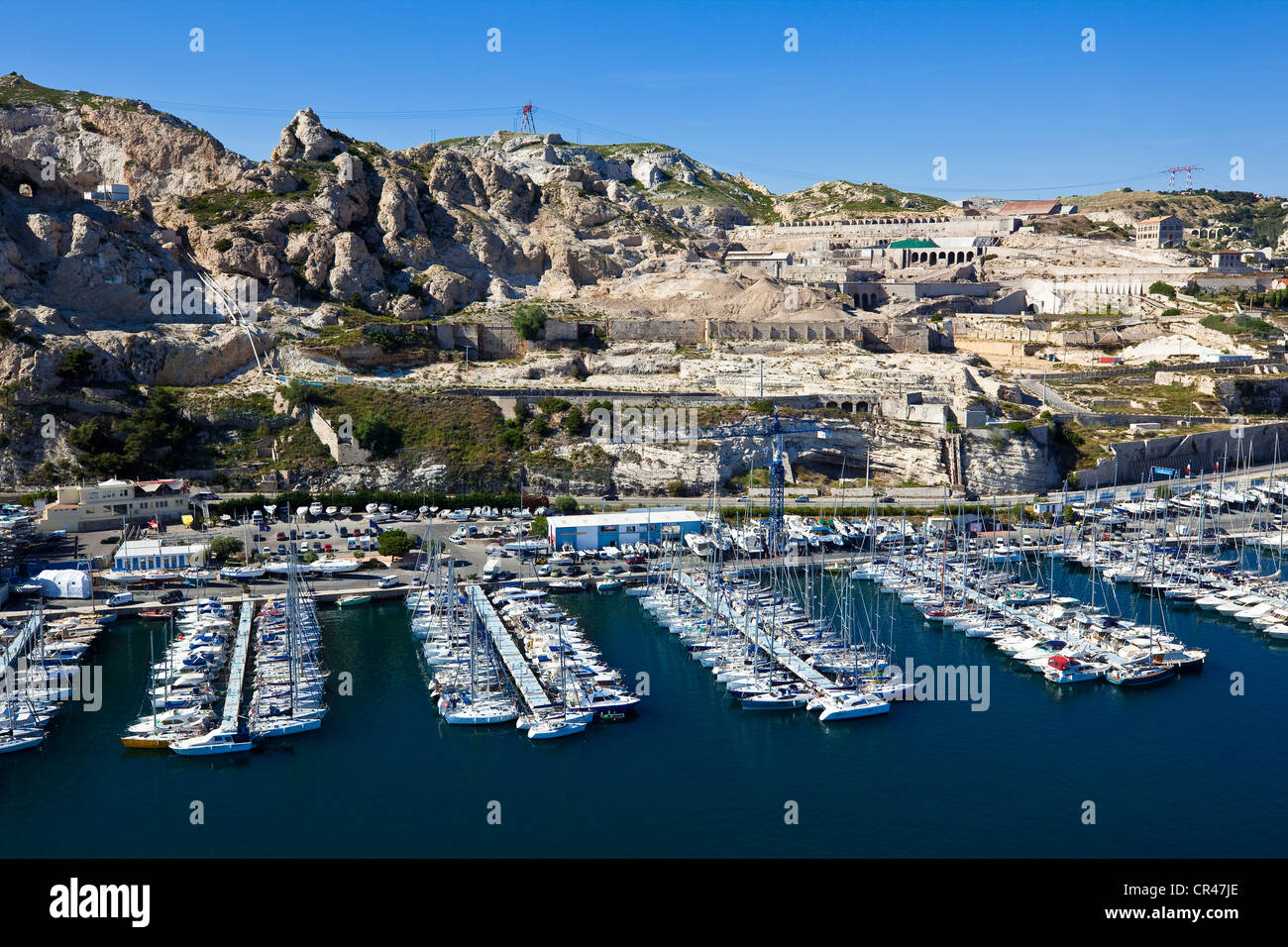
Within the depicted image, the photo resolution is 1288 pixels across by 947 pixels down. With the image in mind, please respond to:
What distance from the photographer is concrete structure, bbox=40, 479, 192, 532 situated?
5700 centimetres

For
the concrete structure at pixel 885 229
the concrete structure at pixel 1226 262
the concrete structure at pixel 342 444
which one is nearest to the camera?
the concrete structure at pixel 342 444

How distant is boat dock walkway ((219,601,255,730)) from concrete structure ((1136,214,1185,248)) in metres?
93.8

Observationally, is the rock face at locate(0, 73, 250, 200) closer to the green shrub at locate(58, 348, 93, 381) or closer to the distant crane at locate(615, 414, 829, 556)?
the green shrub at locate(58, 348, 93, 381)

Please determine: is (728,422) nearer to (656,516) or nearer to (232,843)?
(656,516)

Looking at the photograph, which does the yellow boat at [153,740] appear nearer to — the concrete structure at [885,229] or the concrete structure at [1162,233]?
the concrete structure at [885,229]

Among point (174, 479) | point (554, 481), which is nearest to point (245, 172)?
point (174, 479)

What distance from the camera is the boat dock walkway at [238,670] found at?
1437 inches

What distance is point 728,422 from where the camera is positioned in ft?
220

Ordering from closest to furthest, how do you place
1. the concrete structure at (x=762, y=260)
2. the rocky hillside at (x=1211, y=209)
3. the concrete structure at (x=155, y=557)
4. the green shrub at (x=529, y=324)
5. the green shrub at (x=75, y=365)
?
the concrete structure at (x=155, y=557) → the green shrub at (x=75, y=365) → the green shrub at (x=529, y=324) → the concrete structure at (x=762, y=260) → the rocky hillside at (x=1211, y=209)

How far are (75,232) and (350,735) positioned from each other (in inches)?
2104

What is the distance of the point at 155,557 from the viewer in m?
51.5

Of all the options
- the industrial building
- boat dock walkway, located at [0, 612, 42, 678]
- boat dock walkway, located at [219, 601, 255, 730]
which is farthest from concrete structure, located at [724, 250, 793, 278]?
boat dock walkway, located at [0, 612, 42, 678]

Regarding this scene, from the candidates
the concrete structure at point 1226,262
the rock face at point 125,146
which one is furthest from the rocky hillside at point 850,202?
the rock face at point 125,146

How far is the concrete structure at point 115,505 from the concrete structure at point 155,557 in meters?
5.78
